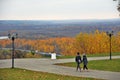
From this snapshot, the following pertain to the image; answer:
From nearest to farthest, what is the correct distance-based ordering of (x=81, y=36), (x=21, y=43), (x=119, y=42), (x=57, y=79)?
(x=57, y=79)
(x=119, y=42)
(x=81, y=36)
(x=21, y=43)

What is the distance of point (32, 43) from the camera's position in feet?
367

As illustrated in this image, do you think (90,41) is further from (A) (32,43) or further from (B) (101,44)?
(A) (32,43)

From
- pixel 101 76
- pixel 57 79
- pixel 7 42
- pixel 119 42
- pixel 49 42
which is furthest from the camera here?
pixel 49 42

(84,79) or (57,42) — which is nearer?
(84,79)

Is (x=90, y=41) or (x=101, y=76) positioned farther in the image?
(x=90, y=41)

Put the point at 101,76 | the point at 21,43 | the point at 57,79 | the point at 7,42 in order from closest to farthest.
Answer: the point at 57,79 < the point at 101,76 < the point at 7,42 < the point at 21,43

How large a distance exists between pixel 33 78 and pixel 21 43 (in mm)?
91901

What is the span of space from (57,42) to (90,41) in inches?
1547

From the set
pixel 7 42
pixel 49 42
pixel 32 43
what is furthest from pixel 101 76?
pixel 49 42

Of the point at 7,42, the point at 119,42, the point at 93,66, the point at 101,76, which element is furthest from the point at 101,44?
the point at 101,76

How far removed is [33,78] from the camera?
2034cm

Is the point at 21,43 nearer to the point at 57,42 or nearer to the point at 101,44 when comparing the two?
the point at 57,42

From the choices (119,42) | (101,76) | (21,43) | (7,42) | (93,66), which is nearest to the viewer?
(101,76)

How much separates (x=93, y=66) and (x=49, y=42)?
302 ft
